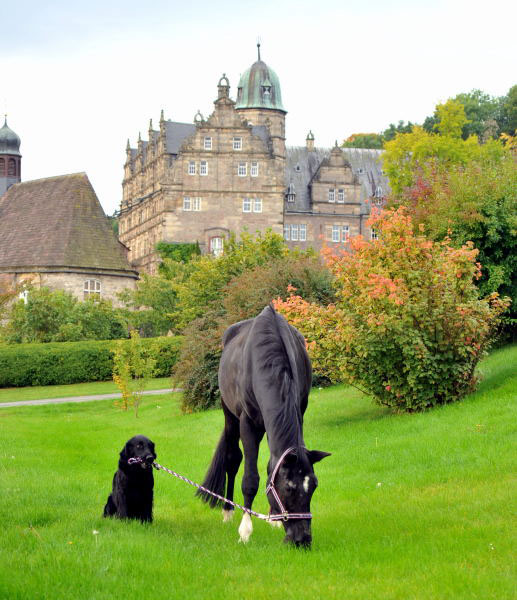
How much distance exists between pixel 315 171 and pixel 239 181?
1649 centimetres

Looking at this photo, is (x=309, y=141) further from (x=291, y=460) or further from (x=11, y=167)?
(x=291, y=460)

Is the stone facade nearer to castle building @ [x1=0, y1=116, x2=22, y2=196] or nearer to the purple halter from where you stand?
castle building @ [x1=0, y1=116, x2=22, y2=196]

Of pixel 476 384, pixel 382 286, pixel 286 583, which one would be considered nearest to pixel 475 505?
pixel 286 583

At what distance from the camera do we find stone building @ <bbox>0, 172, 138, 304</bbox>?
5097 cm

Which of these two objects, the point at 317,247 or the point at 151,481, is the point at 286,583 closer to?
the point at 151,481

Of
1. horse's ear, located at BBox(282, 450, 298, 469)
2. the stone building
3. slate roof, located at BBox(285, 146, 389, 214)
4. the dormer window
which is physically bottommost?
horse's ear, located at BBox(282, 450, 298, 469)

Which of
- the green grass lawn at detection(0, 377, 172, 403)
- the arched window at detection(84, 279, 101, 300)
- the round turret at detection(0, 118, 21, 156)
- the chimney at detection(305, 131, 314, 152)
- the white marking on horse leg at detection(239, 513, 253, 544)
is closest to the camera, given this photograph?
the white marking on horse leg at detection(239, 513, 253, 544)

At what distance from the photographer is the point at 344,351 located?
1694cm

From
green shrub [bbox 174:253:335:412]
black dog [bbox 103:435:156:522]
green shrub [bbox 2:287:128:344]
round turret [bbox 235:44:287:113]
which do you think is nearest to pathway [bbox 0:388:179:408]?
green shrub [bbox 174:253:335:412]

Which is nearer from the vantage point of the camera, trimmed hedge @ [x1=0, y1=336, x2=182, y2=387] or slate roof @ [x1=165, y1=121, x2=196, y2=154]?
trimmed hedge @ [x1=0, y1=336, x2=182, y2=387]

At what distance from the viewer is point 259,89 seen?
92.9m

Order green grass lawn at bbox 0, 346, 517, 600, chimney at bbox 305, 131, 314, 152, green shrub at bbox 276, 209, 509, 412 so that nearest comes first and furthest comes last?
green grass lawn at bbox 0, 346, 517, 600
green shrub at bbox 276, 209, 509, 412
chimney at bbox 305, 131, 314, 152

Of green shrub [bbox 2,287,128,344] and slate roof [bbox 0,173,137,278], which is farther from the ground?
slate roof [bbox 0,173,137,278]

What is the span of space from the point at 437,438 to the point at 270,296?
40.0 ft
